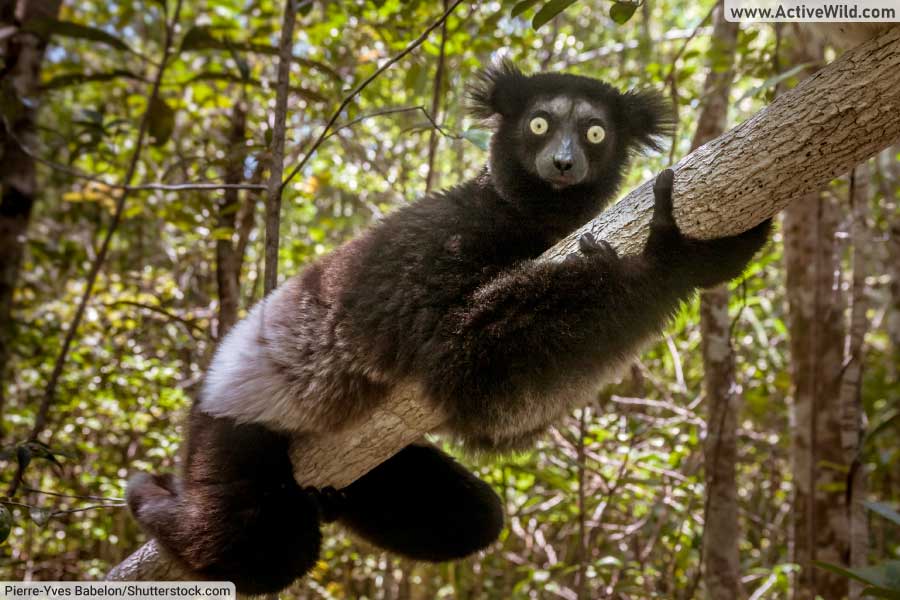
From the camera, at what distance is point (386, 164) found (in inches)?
234

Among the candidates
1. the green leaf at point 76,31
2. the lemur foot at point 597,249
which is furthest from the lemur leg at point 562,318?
the green leaf at point 76,31

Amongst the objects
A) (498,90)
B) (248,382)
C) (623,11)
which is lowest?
(248,382)

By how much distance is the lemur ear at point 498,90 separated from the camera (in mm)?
3066

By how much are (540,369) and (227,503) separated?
1.23 metres

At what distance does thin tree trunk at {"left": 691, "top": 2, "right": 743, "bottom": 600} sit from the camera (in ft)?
11.5

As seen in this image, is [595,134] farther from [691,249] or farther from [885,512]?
[885,512]

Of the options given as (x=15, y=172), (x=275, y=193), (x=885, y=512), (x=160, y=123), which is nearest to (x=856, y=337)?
(x=885, y=512)

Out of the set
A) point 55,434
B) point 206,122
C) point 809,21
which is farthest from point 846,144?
point 206,122

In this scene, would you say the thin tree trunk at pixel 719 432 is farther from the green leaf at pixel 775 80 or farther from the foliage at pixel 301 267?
the green leaf at pixel 775 80

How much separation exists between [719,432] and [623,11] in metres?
2.09

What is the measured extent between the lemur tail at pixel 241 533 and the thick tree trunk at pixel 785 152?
4.57ft

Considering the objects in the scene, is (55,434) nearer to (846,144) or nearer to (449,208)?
(449,208)

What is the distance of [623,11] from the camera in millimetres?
2225

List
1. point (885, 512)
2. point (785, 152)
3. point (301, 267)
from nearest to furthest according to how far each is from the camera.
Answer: point (785, 152) < point (885, 512) < point (301, 267)
